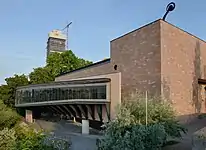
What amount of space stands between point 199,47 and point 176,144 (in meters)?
16.7

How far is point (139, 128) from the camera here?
522 inches

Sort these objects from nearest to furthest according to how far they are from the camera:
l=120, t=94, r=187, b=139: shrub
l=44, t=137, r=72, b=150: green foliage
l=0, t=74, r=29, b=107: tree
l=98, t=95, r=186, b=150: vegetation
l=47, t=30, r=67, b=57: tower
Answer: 1. l=44, t=137, r=72, b=150: green foliage
2. l=98, t=95, r=186, b=150: vegetation
3. l=120, t=94, r=187, b=139: shrub
4. l=0, t=74, r=29, b=107: tree
5. l=47, t=30, r=67, b=57: tower

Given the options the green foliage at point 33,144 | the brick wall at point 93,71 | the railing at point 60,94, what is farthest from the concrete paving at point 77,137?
the brick wall at point 93,71

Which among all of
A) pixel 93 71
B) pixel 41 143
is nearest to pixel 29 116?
pixel 93 71

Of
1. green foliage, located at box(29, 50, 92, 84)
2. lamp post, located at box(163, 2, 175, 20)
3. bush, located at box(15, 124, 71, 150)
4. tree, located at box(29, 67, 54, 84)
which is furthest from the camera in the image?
green foliage, located at box(29, 50, 92, 84)

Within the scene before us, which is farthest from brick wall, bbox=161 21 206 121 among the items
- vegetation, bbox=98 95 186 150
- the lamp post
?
vegetation, bbox=98 95 186 150

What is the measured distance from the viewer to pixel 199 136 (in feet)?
41.3

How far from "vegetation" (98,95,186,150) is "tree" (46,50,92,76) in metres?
36.5

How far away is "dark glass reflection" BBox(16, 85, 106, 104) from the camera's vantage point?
2928 cm

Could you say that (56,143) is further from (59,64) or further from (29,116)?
(59,64)

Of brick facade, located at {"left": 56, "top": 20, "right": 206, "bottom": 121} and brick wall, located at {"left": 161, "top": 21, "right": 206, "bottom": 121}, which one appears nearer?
brick facade, located at {"left": 56, "top": 20, "right": 206, "bottom": 121}

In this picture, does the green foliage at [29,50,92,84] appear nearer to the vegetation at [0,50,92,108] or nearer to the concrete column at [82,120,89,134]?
the vegetation at [0,50,92,108]

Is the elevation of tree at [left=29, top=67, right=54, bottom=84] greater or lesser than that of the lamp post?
lesser

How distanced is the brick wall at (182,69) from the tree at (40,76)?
A: 91.9ft
